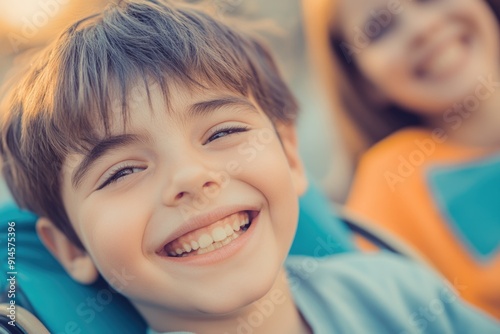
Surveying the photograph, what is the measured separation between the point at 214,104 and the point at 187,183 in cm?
10

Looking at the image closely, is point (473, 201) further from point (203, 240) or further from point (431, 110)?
point (203, 240)

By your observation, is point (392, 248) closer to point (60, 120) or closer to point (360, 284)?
point (360, 284)

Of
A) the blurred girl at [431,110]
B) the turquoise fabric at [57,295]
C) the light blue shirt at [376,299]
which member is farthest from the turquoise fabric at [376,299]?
the turquoise fabric at [57,295]

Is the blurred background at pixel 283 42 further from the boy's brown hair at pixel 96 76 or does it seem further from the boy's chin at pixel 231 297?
the boy's chin at pixel 231 297

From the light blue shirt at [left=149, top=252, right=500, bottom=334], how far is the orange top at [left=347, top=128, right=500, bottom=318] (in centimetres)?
10

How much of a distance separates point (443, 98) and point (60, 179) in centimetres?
73

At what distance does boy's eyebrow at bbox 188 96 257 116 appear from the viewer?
642 mm

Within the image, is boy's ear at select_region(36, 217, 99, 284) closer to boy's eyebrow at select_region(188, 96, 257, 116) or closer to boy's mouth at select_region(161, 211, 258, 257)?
boy's mouth at select_region(161, 211, 258, 257)

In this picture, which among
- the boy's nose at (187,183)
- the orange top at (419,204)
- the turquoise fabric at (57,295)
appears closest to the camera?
the boy's nose at (187,183)

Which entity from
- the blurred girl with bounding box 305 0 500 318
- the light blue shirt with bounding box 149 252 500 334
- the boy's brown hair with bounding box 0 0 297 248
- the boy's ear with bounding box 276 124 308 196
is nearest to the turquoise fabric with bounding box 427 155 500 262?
the blurred girl with bounding box 305 0 500 318

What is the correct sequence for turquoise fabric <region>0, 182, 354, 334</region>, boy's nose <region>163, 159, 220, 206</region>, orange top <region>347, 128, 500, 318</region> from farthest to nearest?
1. orange top <region>347, 128, 500, 318</region>
2. turquoise fabric <region>0, 182, 354, 334</region>
3. boy's nose <region>163, 159, 220, 206</region>

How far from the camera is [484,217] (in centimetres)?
102

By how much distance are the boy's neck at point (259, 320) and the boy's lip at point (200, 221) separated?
114mm

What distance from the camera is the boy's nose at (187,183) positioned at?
0.62 meters
